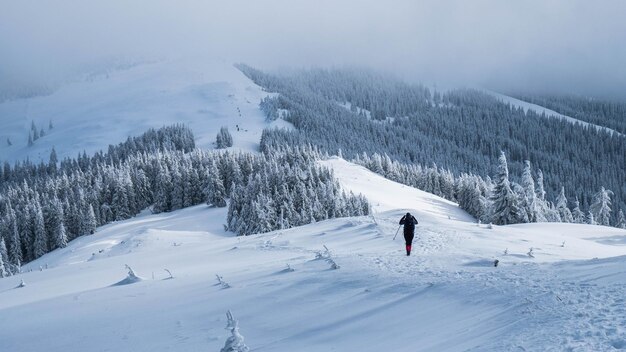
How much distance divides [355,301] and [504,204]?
160 ft

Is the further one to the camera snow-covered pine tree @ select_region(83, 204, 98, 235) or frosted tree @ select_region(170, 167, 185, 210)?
frosted tree @ select_region(170, 167, 185, 210)

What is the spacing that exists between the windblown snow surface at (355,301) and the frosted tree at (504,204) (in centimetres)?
3290

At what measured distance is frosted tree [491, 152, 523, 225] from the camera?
56.1 m

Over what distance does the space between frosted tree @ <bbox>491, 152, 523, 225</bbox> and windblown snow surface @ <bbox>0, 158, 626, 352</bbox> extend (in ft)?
108

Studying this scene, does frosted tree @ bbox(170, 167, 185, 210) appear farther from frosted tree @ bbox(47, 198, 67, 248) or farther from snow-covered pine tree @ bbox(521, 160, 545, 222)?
snow-covered pine tree @ bbox(521, 160, 545, 222)

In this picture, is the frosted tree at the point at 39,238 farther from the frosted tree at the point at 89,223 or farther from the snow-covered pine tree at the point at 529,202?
the snow-covered pine tree at the point at 529,202

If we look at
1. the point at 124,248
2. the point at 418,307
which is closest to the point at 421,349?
the point at 418,307

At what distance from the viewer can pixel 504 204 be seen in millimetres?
56500

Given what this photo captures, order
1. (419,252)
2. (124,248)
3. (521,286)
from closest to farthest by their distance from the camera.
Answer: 1. (521,286)
2. (419,252)
3. (124,248)

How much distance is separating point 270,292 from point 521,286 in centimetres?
733

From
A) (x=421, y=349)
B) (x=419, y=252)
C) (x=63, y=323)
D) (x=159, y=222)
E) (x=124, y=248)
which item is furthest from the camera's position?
(x=159, y=222)

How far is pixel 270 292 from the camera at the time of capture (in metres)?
14.7

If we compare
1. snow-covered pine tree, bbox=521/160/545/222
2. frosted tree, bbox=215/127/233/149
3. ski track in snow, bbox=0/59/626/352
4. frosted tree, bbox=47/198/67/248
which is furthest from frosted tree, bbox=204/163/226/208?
frosted tree, bbox=215/127/233/149

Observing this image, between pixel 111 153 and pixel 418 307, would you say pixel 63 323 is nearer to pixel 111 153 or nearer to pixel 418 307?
pixel 418 307
